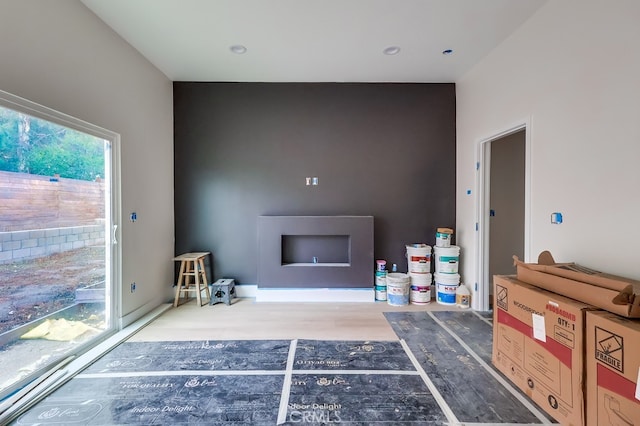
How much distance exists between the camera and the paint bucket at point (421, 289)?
3.07m

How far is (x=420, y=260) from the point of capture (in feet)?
10.2

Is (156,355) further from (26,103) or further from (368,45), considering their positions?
(368,45)

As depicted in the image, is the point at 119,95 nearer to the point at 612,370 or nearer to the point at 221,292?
the point at 221,292

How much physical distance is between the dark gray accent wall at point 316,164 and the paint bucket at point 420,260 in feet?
0.73

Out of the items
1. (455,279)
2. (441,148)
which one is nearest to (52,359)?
(455,279)

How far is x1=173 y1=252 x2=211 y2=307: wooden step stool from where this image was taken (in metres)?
2.97

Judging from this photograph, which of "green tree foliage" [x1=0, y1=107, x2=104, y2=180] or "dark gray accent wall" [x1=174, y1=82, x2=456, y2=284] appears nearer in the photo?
"green tree foliage" [x1=0, y1=107, x2=104, y2=180]

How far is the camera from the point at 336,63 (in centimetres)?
279

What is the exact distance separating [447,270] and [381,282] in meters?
0.81

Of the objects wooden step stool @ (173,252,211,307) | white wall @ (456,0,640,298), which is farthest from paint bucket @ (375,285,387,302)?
wooden step stool @ (173,252,211,307)

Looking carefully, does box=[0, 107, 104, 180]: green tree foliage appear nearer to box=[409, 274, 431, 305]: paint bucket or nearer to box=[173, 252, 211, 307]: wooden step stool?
box=[173, 252, 211, 307]: wooden step stool

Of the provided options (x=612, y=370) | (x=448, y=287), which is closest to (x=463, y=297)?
(x=448, y=287)

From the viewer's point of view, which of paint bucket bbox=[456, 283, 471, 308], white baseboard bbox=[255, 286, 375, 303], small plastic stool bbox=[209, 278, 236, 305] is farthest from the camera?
white baseboard bbox=[255, 286, 375, 303]

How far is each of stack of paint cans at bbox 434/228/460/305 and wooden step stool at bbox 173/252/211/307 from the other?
2942 mm
